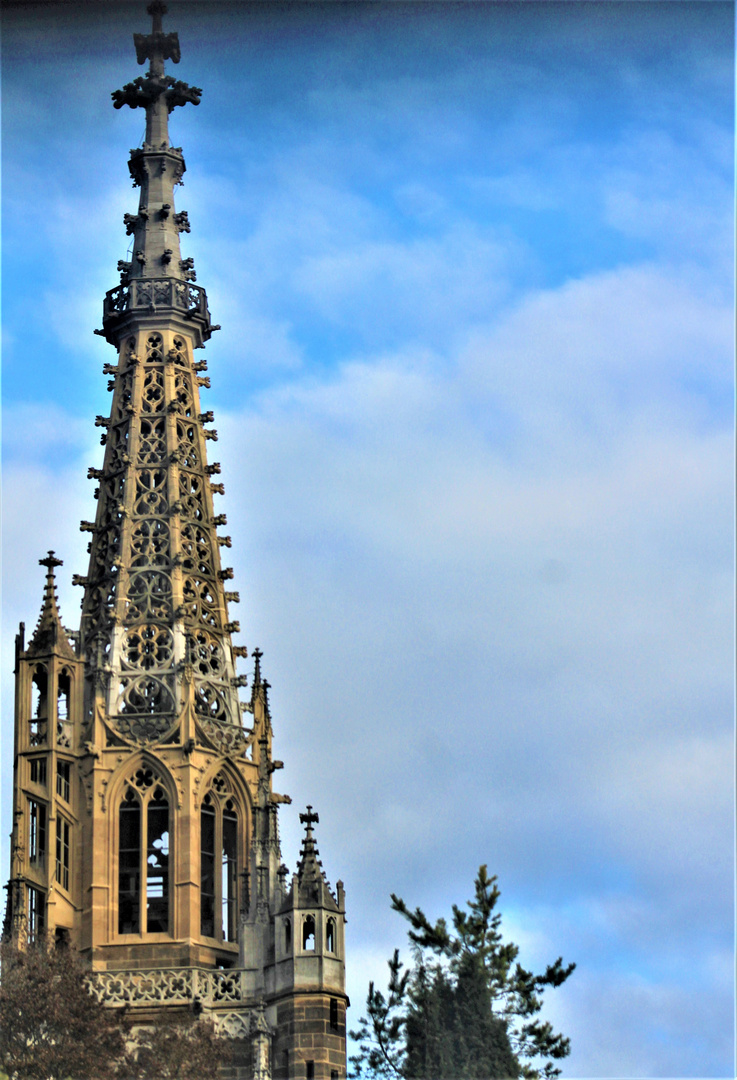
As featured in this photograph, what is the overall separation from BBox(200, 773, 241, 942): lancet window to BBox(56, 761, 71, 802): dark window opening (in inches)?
154

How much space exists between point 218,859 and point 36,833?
209 inches

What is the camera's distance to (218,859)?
92.6 meters

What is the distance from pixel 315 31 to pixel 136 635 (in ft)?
70.1

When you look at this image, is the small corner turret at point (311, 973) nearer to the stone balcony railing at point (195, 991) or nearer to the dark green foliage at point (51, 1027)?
the stone balcony railing at point (195, 991)

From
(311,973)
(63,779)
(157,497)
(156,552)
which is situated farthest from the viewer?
(157,497)

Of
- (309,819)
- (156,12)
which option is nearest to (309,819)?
(309,819)

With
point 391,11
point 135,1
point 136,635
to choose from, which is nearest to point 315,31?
point 391,11

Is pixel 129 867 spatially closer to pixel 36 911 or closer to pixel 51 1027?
pixel 36 911

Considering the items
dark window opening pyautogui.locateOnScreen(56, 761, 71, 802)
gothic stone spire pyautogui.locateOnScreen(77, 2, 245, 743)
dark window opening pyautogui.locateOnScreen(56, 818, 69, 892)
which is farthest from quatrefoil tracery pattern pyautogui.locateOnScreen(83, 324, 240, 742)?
dark window opening pyautogui.locateOnScreen(56, 818, 69, 892)

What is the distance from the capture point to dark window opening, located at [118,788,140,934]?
302ft

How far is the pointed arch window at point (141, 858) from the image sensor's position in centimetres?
9188

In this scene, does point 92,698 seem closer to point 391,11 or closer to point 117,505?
point 117,505

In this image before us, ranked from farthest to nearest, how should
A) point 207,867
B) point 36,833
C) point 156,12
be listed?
Answer: point 156,12, point 207,867, point 36,833

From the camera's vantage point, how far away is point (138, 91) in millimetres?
102062
